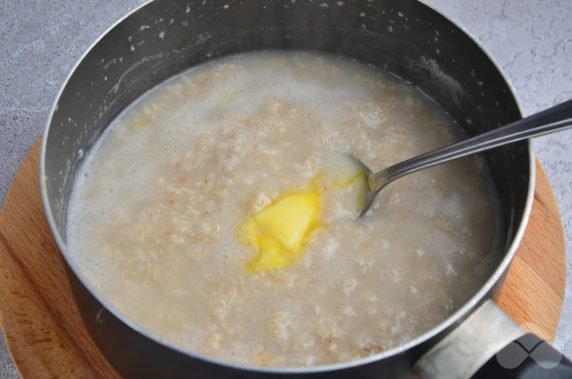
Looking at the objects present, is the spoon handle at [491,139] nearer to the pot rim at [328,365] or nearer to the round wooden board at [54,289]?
the pot rim at [328,365]

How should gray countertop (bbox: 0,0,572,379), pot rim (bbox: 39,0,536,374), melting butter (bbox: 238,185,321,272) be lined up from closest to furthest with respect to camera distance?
pot rim (bbox: 39,0,536,374)
melting butter (bbox: 238,185,321,272)
gray countertop (bbox: 0,0,572,379)

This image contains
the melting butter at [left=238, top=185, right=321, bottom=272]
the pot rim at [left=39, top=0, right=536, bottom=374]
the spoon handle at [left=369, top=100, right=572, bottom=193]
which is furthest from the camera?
the melting butter at [left=238, top=185, right=321, bottom=272]

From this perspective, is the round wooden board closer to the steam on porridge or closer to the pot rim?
the steam on porridge

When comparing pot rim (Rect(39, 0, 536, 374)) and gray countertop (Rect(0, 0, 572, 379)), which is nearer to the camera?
pot rim (Rect(39, 0, 536, 374))

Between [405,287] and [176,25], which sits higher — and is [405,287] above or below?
below

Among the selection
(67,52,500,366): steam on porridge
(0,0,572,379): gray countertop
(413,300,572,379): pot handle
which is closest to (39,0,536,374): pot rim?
(413,300,572,379): pot handle

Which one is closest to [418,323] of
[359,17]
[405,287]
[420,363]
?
[405,287]

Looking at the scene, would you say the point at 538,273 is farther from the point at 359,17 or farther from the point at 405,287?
the point at 359,17
